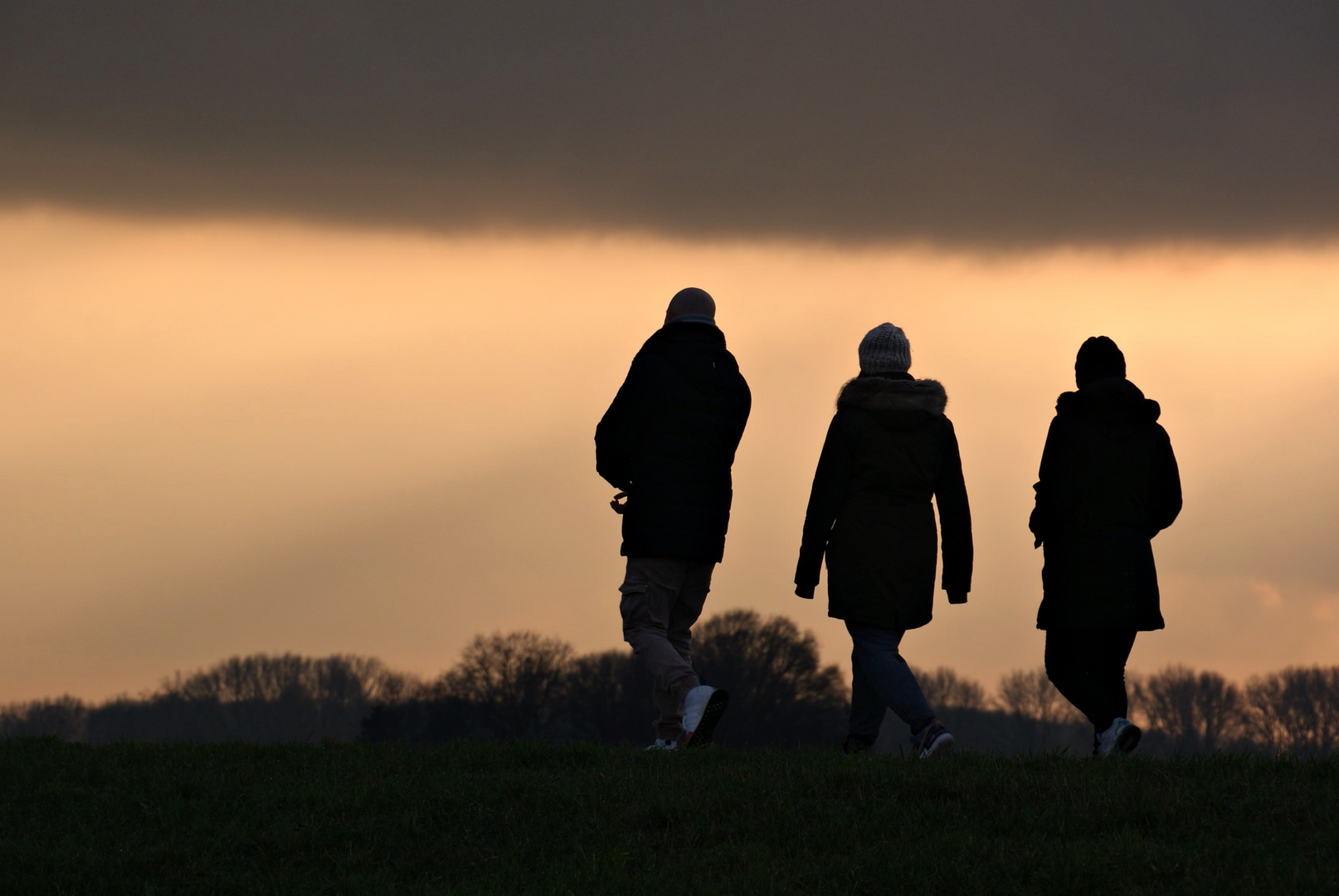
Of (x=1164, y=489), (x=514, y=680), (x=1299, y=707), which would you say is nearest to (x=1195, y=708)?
(x=1299, y=707)

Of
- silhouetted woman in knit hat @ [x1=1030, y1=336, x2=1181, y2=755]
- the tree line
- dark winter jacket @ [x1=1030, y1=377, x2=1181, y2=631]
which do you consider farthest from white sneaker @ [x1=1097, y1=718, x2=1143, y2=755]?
the tree line

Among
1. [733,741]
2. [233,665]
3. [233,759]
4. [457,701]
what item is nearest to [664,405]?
[233,759]

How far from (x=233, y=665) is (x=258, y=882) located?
9949 cm

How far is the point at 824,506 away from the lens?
29.1 feet

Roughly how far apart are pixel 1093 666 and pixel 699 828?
3.17 m

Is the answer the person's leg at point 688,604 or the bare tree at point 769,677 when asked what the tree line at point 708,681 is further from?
the person's leg at point 688,604

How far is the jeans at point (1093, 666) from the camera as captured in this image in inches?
347

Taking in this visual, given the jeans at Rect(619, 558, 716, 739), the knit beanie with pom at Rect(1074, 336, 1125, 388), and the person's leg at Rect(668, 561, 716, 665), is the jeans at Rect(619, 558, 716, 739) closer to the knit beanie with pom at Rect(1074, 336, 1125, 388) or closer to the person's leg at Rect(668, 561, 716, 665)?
the person's leg at Rect(668, 561, 716, 665)

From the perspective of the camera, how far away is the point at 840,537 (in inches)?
348

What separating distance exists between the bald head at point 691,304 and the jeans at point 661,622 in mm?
1699

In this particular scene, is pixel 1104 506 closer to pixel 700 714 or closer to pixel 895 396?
pixel 895 396

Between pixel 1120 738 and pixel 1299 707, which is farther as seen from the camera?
pixel 1299 707

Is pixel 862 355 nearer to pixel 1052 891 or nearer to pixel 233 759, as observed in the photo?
pixel 1052 891

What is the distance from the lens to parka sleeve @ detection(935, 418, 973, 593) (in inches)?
348
